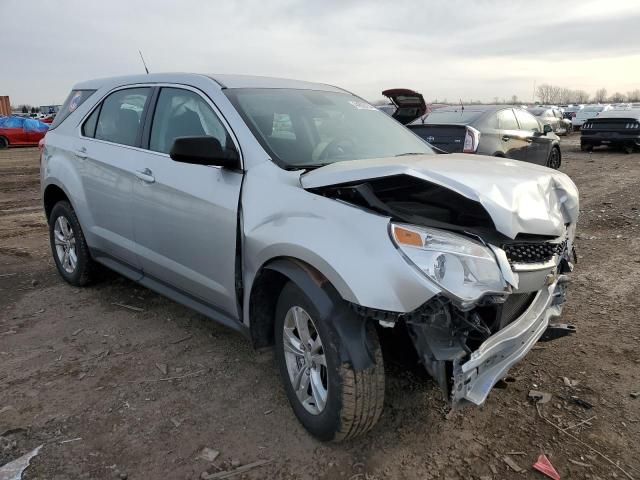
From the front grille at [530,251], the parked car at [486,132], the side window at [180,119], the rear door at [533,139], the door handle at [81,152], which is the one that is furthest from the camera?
the rear door at [533,139]

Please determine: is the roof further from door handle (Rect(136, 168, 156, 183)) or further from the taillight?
the taillight

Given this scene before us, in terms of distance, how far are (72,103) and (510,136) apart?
23.7 ft

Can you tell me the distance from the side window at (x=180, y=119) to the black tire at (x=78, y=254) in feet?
4.52

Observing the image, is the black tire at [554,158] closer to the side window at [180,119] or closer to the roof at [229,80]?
the roof at [229,80]

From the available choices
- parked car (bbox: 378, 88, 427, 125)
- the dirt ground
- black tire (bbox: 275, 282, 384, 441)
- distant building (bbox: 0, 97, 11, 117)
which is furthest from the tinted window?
distant building (bbox: 0, 97, 11, 117)

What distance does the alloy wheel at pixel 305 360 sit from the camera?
8.69 feet

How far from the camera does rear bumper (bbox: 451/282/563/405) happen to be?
2.26 meters

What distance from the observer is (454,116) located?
9.13m

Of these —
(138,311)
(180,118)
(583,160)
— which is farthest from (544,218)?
(583,160)

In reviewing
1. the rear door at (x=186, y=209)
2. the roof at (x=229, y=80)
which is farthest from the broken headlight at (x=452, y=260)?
the roof at (x=229, y=80)

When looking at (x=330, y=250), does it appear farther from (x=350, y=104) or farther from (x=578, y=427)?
(x=350, y=104)

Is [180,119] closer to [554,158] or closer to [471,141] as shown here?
[471,141]

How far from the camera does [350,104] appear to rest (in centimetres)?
399

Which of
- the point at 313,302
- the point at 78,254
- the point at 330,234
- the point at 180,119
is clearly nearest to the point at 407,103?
the point at 180,119
